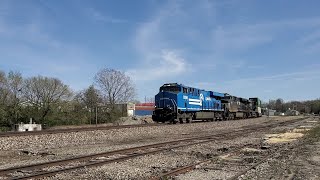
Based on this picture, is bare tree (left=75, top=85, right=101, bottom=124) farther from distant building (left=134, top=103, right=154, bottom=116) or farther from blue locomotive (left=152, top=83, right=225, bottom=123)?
distant building (left=134, top=103, right=154, bottom=116)

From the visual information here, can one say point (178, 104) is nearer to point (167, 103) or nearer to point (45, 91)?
point (167, 103)

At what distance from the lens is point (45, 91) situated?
237ft

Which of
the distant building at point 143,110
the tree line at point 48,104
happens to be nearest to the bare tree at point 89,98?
the tree line at point 48,104

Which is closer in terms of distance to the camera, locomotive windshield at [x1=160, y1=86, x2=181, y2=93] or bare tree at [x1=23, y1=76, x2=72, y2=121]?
locomotive windshield at [x1=160, y1=86, x2=181, y2=93]

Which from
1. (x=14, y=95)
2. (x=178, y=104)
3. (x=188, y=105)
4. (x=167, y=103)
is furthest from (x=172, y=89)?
(x=14, y=95)

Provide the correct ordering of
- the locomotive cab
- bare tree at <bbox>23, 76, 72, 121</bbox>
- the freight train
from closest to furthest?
the locomotive cab < the freight train < bare tree at <bbox>23, 76, 72, 121</bbox>

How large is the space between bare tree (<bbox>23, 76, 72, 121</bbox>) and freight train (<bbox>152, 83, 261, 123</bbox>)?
3014 cm

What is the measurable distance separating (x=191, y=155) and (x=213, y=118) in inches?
1367

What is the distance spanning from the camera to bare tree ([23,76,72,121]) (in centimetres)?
6862

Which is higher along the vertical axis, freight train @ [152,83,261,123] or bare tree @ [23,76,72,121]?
bare tree @ [23,76,72,121]

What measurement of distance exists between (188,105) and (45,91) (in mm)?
40530

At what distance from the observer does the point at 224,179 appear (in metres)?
10.2

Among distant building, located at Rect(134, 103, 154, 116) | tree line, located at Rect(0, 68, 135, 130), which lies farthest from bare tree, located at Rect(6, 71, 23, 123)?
distant building, located at Rect(134, 103, 154, 116)

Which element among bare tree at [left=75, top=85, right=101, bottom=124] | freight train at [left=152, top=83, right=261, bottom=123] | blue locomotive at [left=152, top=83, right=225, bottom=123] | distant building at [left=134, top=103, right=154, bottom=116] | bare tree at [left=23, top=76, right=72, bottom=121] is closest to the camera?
blue locomotive at [left=152, top=83, right=225, bottom=123]
